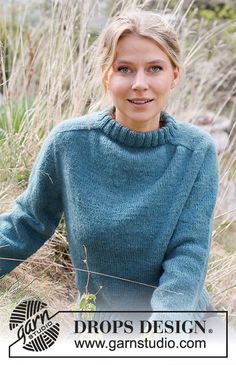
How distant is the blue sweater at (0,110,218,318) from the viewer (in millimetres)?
2240

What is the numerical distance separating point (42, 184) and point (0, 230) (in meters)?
0.21

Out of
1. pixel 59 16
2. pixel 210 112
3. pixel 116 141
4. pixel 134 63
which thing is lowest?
pixel 116 141

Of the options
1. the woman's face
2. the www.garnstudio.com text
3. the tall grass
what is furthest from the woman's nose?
the www.garnstudio.com text

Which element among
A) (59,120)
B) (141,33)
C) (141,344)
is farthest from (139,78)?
(59,120)

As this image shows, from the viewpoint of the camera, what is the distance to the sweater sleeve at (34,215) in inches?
93.8

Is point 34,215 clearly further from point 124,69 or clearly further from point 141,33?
point 141,33

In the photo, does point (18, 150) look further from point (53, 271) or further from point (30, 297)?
point (30, 297)

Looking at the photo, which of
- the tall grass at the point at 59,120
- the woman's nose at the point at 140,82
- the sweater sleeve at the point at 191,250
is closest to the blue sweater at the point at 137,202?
the sweater sleeve at the point at 191,250

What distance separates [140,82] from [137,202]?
323mm

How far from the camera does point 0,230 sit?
248 centimetres

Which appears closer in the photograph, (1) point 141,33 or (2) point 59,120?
(1) point 141,33

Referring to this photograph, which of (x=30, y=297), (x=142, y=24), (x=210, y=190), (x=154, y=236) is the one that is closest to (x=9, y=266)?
(x=30, y=297)

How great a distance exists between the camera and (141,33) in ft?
7.20

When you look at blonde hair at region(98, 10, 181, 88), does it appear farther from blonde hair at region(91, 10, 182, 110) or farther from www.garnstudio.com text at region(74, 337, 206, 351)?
www.garnstudio.com text at region(74, 337, 206, 351)
